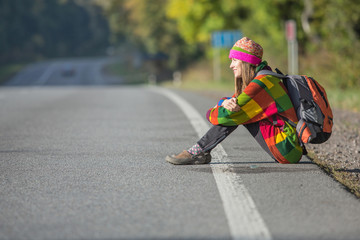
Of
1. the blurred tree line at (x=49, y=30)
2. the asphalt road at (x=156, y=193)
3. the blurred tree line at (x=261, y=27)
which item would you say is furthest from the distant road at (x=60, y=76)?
the asphalt road at (x=156, y=193)

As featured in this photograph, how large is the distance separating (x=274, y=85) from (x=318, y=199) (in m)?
1.36

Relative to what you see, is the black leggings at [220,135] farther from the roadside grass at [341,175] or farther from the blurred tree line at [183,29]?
the blurred tree line at [183,29]

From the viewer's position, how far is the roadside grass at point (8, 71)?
72688 mm

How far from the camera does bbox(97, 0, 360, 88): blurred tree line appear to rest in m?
20.5

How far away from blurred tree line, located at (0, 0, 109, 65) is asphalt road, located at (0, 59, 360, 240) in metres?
92.2

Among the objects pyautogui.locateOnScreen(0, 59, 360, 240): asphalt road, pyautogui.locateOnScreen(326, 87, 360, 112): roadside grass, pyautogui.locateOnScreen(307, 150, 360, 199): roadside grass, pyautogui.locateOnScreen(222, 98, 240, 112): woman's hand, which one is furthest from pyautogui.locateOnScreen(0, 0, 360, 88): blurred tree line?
pyautogui.locateOnScreen(222, 98, 240, 112): woman's hand

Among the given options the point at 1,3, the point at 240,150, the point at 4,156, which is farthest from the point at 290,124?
the point at 1,3

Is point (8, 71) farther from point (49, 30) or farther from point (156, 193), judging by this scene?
point (156, 193)

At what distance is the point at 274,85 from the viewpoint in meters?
5.29

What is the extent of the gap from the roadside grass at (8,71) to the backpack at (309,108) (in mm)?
65599

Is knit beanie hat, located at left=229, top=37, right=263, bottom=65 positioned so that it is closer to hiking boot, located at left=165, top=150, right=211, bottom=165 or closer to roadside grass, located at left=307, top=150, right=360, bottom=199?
hiking boot, located at left=165, top=150, right=211, bottom=165

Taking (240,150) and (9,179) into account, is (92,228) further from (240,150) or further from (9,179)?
(240,150)

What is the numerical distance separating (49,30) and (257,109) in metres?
115

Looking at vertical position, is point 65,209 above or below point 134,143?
above
